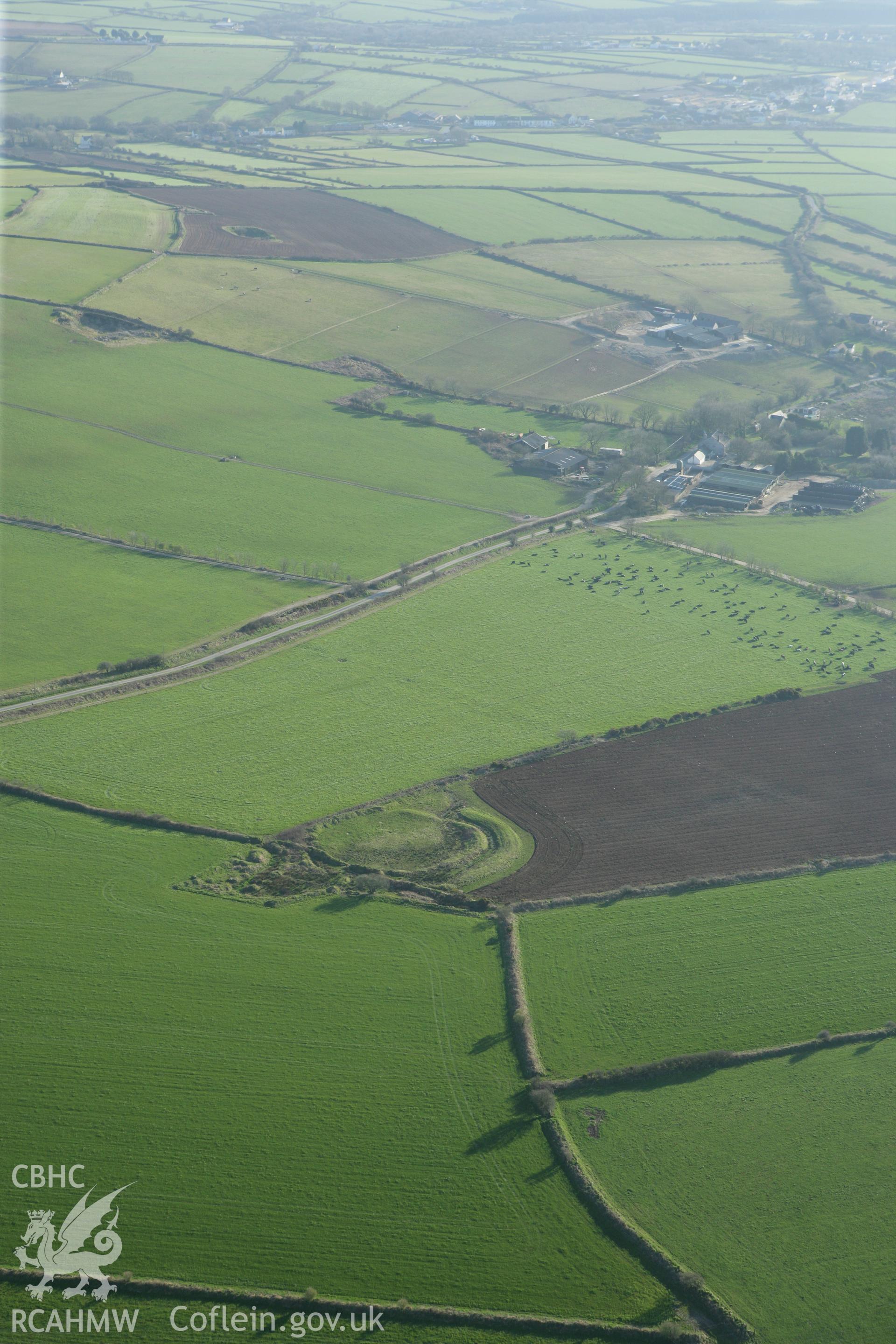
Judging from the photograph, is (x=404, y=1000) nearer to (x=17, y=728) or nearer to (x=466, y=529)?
(x=17, y=728)

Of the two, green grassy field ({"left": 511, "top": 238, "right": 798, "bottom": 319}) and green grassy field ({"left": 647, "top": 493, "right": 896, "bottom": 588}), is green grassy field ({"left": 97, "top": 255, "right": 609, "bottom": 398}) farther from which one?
green grassy field ({"left": 647, "top": 493, "right": 896, "bottom": 588})

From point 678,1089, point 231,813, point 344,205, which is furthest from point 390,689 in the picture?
point 344,205

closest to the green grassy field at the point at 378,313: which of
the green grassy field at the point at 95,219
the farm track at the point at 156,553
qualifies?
the green grassy field at the point at 95,219

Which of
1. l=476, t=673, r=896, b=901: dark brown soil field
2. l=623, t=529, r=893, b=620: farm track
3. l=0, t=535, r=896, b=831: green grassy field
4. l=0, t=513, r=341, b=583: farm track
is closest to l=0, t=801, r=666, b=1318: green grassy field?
l=0, t=535, r=896, b=831: green grassy field

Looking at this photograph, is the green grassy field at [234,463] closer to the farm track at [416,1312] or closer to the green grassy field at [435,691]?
the green grassy field at [435,691]

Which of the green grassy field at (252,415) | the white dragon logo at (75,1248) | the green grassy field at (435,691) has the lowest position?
the white dragon logo at (75,1248)
